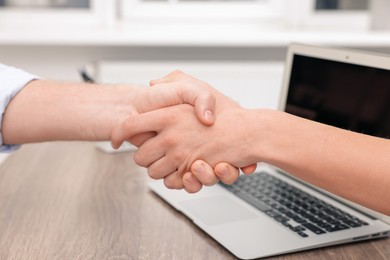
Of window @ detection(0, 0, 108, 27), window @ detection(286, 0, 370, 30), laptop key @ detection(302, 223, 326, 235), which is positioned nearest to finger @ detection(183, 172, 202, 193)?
laptop key @ detection(302, 223, 326, 235)

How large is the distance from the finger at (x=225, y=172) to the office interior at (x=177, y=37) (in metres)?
1.14

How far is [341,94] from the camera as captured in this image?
1.11 metres

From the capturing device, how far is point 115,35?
2061 millimetres

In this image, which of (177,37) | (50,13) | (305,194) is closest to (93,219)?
(305,194)

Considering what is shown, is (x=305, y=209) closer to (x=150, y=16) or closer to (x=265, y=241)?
(x=265, y=241)

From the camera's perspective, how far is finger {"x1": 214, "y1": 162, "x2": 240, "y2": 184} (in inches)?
39.5

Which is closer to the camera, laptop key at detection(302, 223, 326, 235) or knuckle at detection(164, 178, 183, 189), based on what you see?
laptop key at detection(302, 223, 326, 235)

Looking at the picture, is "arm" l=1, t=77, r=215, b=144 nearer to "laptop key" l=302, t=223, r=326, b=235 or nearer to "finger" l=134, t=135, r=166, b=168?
"finger" l=134, t=135, r=166, b=168

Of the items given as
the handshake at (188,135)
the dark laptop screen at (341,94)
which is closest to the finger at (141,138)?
the handshake at (188,135)

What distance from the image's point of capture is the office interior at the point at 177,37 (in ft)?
6.88

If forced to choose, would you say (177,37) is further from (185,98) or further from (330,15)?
(185,98)

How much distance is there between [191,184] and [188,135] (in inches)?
4.1

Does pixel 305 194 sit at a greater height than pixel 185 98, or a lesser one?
lesser

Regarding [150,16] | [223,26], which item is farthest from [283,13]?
[150,16]
